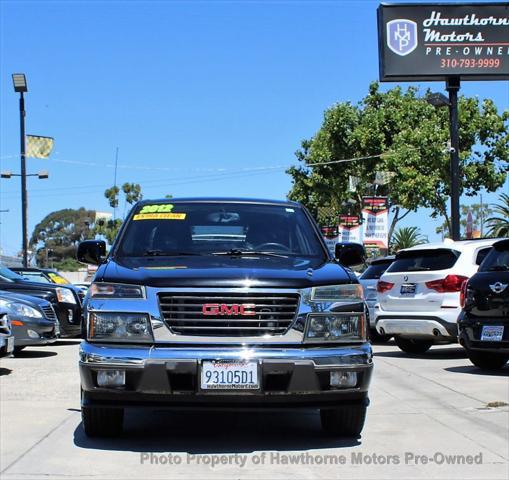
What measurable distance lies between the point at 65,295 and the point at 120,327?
9801 mm

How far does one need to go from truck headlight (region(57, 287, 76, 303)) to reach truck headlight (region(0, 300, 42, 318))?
2.34 meters

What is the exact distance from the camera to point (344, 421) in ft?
19.5

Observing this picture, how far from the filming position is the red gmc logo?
5.26 meters

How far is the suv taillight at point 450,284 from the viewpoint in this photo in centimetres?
1151

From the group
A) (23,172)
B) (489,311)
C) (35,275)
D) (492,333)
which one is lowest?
(492,333)

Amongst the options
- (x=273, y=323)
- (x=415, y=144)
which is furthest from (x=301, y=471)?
(x=415, y=144)

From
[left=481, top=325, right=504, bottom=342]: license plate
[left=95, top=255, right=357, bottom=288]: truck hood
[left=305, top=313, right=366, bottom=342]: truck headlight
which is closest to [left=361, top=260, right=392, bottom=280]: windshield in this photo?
[left=481, top=325, right=504, bottom=342]: license plate

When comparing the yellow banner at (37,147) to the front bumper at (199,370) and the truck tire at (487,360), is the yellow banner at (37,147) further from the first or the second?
the front bumper at (199,370)

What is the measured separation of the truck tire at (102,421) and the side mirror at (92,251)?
1.55 m

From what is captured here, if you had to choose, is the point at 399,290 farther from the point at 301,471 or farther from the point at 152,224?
the point at 301,471

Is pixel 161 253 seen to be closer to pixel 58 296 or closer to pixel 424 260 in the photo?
pixel 424 260

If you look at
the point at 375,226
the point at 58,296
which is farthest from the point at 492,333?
the point at 375,226

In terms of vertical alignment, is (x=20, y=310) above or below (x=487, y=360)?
above

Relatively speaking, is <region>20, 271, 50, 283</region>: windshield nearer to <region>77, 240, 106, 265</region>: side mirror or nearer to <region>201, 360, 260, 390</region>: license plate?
<region>77, 240, 106, 265</region>: side mirror
